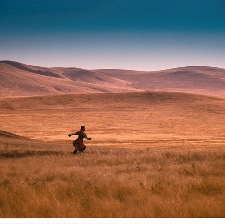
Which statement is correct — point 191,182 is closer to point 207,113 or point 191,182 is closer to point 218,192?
→ point 218,192

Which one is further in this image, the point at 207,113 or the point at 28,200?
the point at 207,113

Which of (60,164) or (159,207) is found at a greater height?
(159,207)

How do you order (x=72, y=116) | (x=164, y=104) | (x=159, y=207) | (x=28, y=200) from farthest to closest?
1. (x=164, y=104)
2. (x=72, y=116)
3. (x=28, y=200)
4. (x=159, y=207)

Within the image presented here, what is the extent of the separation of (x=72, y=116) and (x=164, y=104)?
22943mm

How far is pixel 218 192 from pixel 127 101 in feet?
252

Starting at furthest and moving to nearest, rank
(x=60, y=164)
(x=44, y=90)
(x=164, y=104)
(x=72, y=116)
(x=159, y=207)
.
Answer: (x=44, y=90)
(x=164, y=104)
(x=72, y=116)
(x=60, y=164)
(x=159, y=207)

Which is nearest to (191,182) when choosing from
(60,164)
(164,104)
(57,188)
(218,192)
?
(218,192)

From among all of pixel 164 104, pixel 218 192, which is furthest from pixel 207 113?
pixel 218 192

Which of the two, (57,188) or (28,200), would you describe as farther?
(57,188)

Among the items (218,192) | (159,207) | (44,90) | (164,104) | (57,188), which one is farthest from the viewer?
(44,90)

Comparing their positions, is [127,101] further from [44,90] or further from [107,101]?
[44,90]

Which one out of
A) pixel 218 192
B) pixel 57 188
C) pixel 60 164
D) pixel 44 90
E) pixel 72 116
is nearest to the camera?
pixel 218 192

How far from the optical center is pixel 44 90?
199 m

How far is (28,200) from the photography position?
20.3ft
